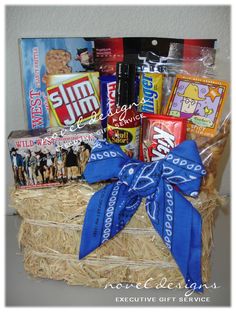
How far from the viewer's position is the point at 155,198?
877mm

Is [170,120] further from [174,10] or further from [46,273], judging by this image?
[46,273]

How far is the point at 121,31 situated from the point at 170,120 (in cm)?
36

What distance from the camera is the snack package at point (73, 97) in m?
1.04

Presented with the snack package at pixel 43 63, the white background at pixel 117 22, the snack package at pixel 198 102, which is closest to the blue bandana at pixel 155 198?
the snack package at pixel 198 102

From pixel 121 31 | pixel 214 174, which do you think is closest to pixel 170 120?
pixel 214 174

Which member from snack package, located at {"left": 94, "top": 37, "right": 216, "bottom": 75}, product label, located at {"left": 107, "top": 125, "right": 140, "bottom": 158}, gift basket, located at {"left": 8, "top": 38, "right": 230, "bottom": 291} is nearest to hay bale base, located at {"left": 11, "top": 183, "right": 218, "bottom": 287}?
gift basket, located at {"left": 8, "top": 38, "right": 230, "bottom": 291}

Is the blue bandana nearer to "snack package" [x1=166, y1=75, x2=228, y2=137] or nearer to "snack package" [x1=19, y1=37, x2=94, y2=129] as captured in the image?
"snack package" [x1=166, y1=75, x2=228, y2=137]

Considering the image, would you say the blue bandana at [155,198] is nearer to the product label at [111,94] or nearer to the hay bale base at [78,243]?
the hay bale base at [78,243]

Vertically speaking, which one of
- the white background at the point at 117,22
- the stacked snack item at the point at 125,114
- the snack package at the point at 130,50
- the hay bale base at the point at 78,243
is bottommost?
the hay bale base at the point at 78,243

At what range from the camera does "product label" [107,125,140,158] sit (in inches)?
35.8

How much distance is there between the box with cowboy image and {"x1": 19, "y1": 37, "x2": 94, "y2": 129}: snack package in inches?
6.1

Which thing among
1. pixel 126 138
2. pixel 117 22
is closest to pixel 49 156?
pixel 126 138

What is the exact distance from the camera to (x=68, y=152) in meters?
0.93

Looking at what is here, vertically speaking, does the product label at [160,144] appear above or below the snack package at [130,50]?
below
